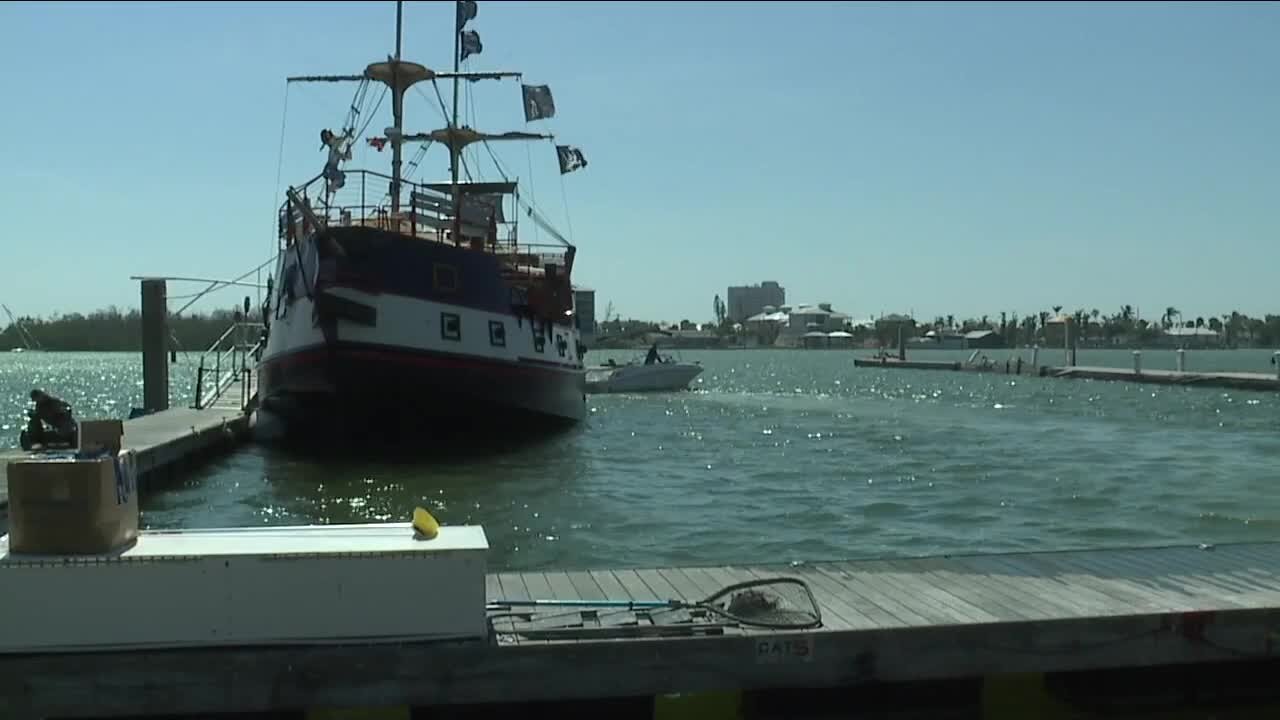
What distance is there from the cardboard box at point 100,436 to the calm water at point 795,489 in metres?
6.84

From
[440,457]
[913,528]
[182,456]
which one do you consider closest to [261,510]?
[182,456]

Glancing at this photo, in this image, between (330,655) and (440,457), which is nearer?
(330,655)

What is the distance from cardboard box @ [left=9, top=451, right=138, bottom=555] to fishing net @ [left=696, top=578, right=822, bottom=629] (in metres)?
2.72

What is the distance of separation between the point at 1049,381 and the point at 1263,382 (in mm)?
16006

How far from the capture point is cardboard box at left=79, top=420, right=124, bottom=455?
5.33 meters

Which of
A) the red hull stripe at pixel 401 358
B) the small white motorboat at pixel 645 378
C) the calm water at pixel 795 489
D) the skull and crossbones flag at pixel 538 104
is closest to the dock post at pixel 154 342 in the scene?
the red hull stripe at pixel 401 358

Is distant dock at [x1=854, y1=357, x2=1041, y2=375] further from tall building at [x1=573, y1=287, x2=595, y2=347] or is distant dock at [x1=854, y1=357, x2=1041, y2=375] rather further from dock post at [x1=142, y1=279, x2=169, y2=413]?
dock post at [x1=142, y1=279, x2=169, y2=413]

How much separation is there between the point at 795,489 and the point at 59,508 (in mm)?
14588

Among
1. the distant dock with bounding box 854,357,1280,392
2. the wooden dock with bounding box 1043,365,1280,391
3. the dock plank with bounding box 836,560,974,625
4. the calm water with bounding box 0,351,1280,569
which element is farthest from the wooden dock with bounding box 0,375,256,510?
the distant dock with bounding box 854,357,1280,392

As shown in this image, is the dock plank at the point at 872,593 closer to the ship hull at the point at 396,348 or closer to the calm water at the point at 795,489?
the calm water at the point at 795,489

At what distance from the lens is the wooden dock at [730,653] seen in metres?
4.97

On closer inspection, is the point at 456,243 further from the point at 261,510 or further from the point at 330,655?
the point at 330,655

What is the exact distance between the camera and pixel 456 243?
2433 centimetres

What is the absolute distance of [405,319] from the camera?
22875 millimetres
